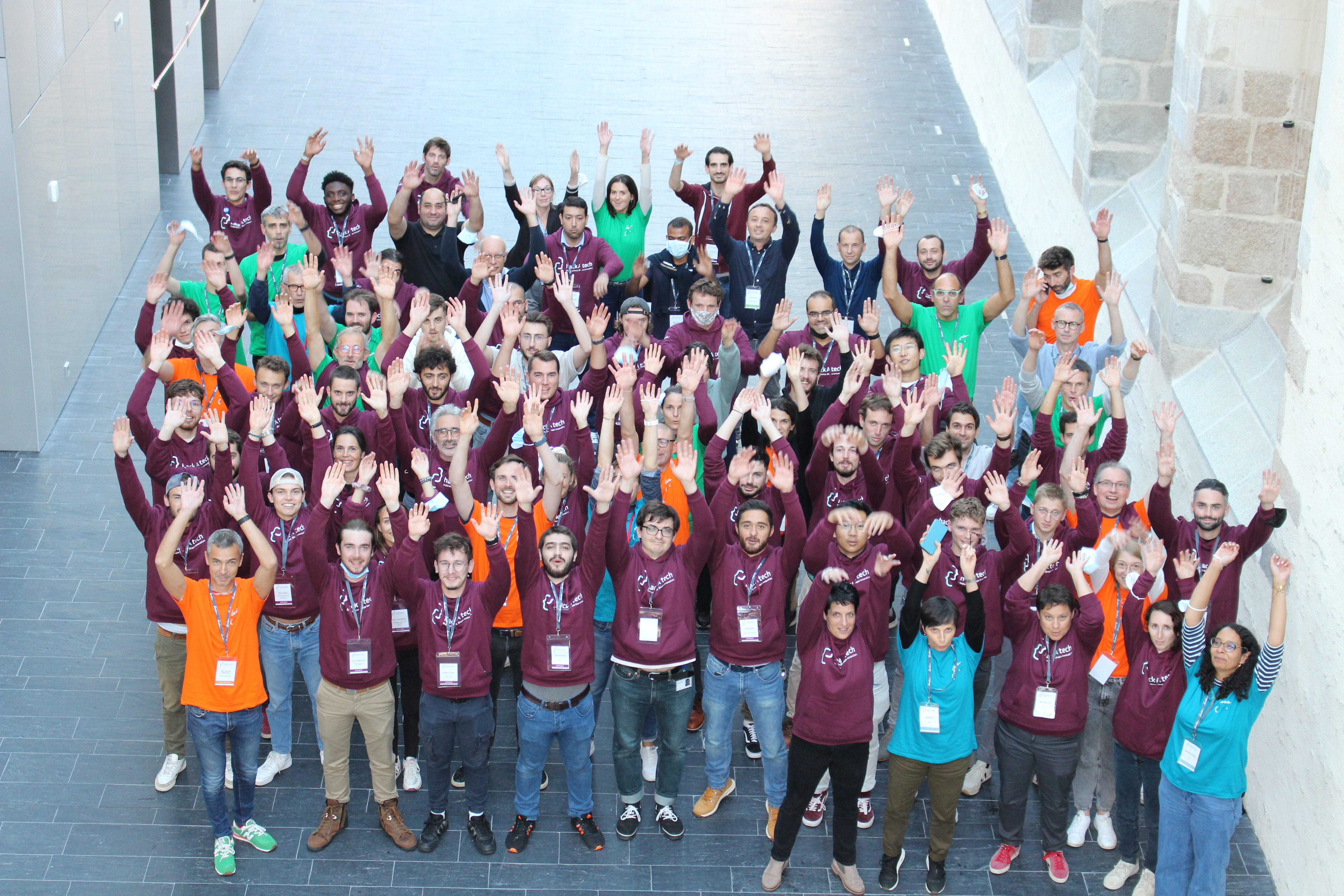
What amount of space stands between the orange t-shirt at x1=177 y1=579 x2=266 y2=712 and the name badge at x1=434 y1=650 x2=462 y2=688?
0.81 m

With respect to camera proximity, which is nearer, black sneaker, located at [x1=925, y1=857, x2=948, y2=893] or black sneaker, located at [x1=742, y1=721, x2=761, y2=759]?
black sneaker, located at [x1=925, y1=857, x2=948, y2=893]

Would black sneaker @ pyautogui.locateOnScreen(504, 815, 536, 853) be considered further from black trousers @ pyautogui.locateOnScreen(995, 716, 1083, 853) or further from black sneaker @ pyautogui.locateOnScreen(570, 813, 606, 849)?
black trousers @ pyautogui.locateOnScreen(995, 716, 1083, 853)

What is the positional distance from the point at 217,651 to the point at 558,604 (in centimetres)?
152

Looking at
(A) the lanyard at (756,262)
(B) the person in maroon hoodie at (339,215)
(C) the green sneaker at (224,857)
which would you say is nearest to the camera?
(C) the green sneaker at (224,857)

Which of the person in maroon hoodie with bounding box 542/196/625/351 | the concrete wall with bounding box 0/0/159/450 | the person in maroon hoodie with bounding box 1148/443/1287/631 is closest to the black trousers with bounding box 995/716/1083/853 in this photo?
the person in maroon hoodie with bounding box 1148/443/1287/631

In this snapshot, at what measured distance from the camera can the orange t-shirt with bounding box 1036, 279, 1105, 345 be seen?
31.8ft

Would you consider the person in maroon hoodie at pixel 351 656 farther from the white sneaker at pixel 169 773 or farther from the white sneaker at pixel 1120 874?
the white sneaker at pixel 1120 874

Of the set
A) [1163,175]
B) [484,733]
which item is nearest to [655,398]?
[484,733]

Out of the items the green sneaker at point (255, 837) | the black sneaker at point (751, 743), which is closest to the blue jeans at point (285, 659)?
the green sneaker at point (255, 837)

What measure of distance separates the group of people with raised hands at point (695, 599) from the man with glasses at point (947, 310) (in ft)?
1.96

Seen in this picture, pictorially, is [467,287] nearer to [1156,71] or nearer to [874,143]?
[1156,71]

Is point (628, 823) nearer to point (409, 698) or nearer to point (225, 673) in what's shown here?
point (409, 698)

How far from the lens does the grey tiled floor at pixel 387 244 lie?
7.14 meters

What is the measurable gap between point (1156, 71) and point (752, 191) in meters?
3.26
